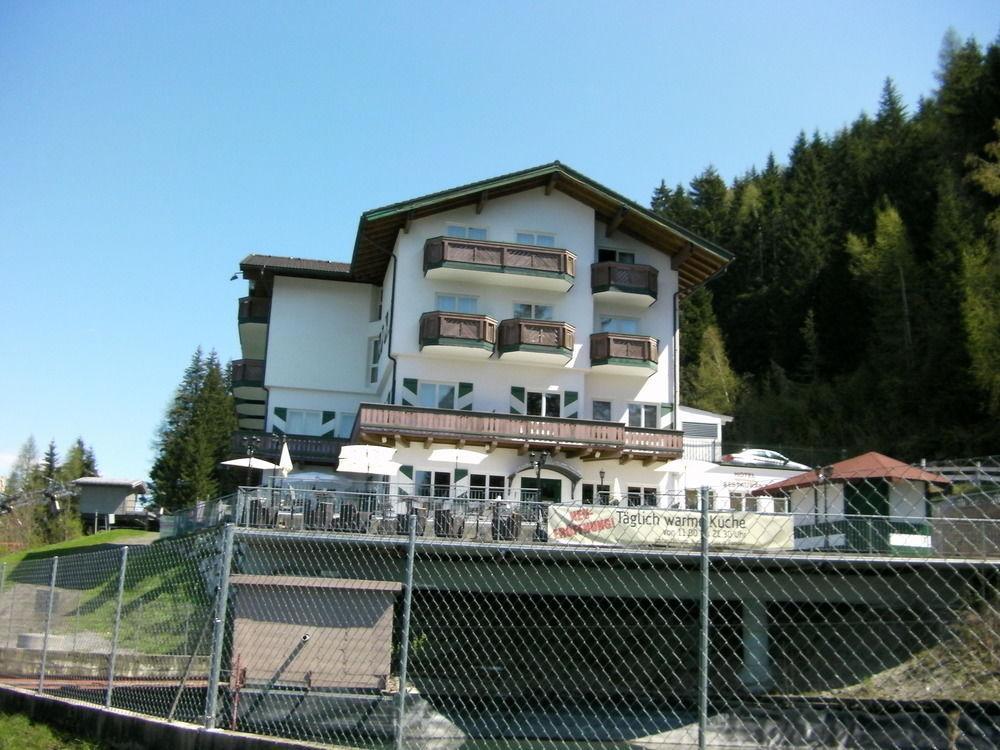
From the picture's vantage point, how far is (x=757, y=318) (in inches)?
2960

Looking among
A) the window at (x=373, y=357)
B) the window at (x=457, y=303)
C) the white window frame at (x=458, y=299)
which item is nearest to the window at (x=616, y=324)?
the white window frame at (x=458, y=299)

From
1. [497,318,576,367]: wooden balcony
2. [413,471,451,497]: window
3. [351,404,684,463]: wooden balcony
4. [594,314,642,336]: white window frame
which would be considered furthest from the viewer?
[594,314,642,336]: white window frame

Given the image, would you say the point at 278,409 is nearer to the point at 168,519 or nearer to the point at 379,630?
the point at 168,519

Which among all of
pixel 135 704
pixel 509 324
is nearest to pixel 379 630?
pixel 135 704

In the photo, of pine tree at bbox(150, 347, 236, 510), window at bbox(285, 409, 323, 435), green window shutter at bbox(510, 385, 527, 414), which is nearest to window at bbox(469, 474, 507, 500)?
green window shutter at bbox(510, 385, 527, 414)

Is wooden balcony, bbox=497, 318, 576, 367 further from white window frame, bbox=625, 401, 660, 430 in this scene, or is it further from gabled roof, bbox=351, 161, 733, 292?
A: gabled roof, bbox=351, 161, 733, 292

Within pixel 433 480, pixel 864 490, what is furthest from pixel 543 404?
pixel 864 490

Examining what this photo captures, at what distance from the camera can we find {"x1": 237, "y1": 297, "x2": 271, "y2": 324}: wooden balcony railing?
1770 inches

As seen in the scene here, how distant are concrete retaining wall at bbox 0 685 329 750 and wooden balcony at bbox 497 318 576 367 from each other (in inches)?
1058

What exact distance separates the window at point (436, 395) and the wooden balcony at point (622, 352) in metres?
5.88

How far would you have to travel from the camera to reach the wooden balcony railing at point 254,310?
45.0 m

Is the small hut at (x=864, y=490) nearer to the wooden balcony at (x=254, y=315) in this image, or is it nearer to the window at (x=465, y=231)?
the window at (x=465, y=231)

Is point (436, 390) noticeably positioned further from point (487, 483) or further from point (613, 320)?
point (613, 320)

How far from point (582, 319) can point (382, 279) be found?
10.1m
